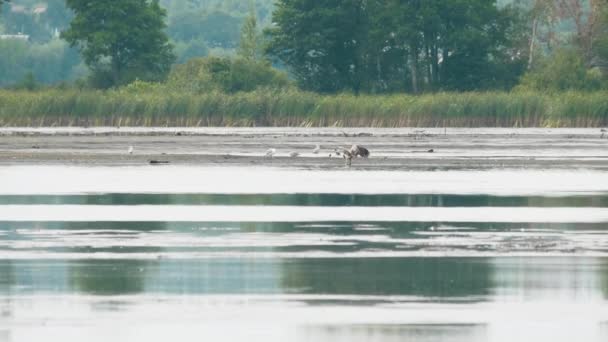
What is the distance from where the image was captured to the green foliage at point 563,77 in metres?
69.8

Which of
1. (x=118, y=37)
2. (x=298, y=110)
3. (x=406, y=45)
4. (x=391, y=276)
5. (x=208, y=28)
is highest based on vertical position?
(x=406, y=45)

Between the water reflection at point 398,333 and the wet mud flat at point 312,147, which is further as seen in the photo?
the wet mud flat at point 312,147

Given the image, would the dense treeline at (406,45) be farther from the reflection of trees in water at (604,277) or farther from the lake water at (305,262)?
the reflection of trees in water at (604,277)

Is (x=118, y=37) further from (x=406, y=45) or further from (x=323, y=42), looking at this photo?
(x=406, y=45)

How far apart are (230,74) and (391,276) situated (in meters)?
60.6

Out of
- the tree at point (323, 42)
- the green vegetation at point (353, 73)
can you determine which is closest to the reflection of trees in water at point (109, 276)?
the green vegetation at point (353, 73)

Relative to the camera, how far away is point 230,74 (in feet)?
247

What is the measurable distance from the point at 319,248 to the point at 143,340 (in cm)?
590

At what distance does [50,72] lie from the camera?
156 meters

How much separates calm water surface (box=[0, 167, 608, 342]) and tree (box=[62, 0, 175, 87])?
5826 cm

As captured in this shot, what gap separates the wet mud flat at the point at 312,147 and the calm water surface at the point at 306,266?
10375 mm

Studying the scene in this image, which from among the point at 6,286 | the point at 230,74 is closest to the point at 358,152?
the point at 6,286

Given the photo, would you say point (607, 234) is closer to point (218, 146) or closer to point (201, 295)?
point (201, 295)

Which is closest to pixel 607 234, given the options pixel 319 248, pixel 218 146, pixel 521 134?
pixel 319 248
